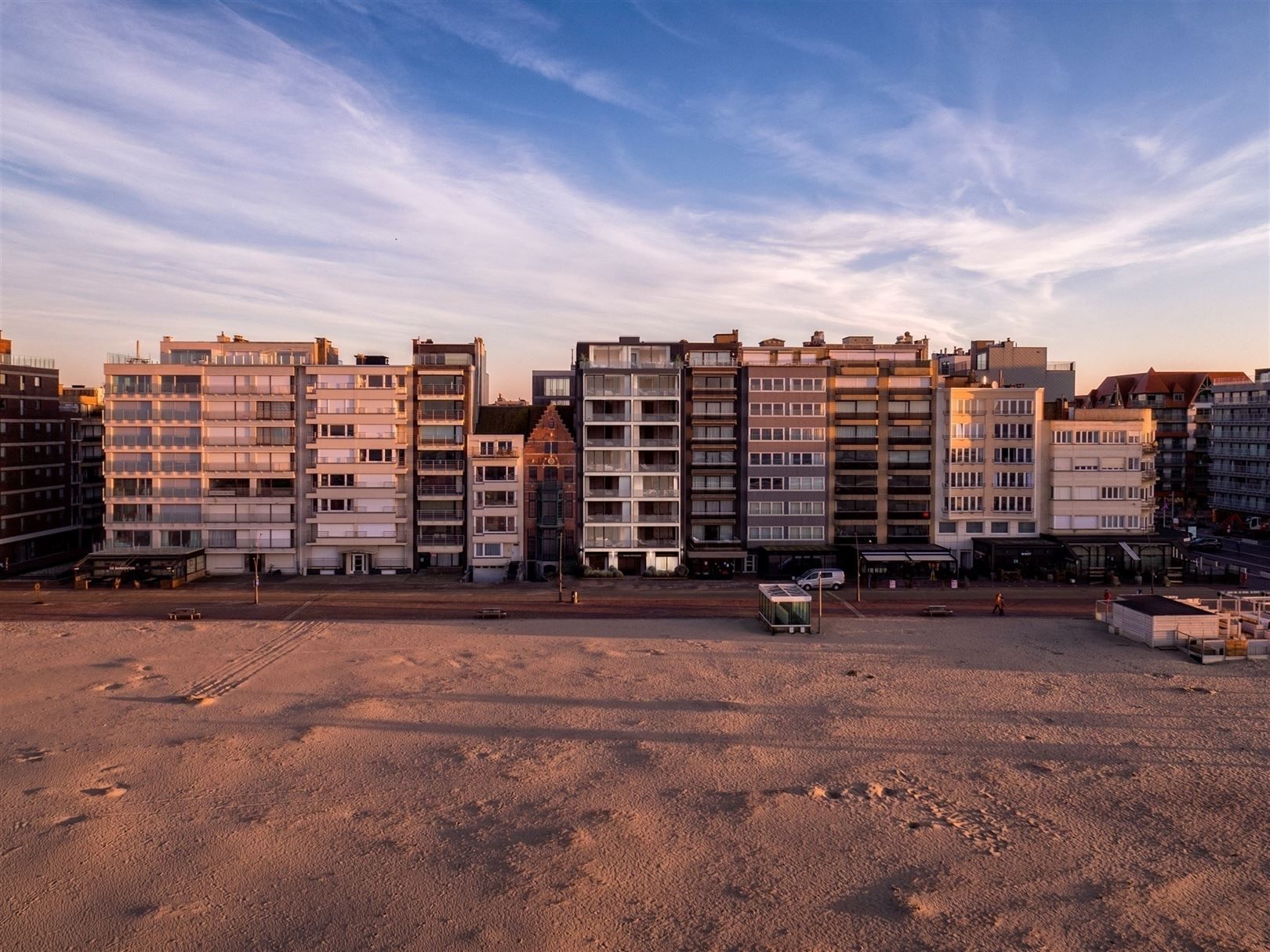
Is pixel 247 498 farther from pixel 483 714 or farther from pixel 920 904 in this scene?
pixel 920 904

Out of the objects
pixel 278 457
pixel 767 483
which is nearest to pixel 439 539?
pixel 278 457

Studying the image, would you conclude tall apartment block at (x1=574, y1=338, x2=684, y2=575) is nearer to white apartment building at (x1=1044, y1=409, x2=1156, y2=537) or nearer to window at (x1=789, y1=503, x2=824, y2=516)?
window at (x1=789, y1=503, x2=824, y2=516)

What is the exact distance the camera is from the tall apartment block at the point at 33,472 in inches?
3497

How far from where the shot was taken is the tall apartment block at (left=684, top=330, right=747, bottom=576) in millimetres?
84500

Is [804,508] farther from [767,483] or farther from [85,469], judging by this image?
[85,469]

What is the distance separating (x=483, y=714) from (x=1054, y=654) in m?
37.9

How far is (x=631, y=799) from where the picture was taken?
33312 millimetres

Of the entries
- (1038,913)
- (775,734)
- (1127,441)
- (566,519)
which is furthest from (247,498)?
(1127,441)

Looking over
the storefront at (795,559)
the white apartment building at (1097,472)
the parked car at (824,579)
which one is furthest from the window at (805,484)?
the white apartment building at (1097,472)

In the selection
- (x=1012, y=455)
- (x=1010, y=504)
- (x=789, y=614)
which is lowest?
(x=789, y=614)

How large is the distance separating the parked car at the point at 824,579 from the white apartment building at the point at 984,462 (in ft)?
47.5

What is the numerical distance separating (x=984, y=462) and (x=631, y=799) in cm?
6670

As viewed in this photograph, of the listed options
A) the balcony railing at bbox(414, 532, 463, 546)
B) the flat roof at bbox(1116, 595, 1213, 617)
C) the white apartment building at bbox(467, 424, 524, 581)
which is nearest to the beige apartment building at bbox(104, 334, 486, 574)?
the balcony railing at bbox(414, 532, 463, 546)

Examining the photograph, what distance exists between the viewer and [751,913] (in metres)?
25.5
